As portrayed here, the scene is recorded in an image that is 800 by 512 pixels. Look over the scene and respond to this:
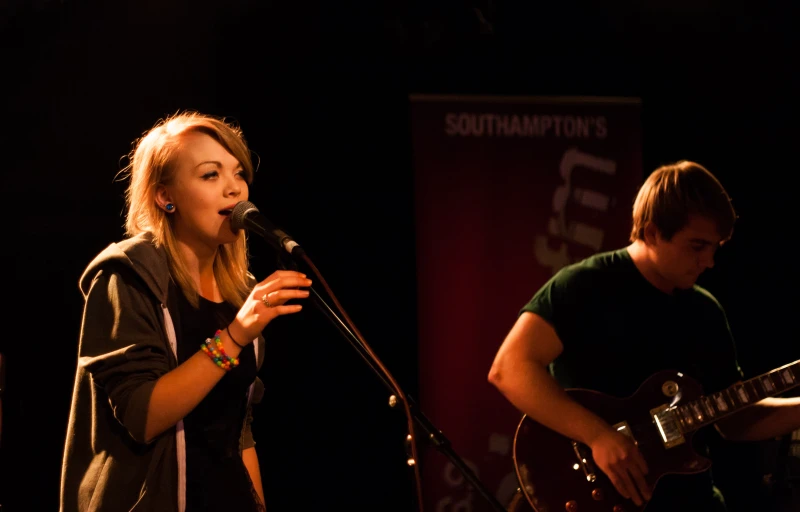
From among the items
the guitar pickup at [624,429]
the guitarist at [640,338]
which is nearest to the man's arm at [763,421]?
Answer: the guitarist at [640,338]

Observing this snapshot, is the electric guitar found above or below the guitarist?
below

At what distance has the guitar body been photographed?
2375 millimetres

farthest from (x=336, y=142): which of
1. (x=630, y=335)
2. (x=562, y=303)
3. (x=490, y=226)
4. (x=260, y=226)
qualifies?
(x=260, y=226)

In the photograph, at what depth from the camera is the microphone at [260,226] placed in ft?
4.64

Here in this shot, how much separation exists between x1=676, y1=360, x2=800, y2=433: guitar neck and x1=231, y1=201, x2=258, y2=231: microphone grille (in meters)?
1.60

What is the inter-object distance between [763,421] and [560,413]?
778mm

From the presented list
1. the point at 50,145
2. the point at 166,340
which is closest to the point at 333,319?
the point at 166,340

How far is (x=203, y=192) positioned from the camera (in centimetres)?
174

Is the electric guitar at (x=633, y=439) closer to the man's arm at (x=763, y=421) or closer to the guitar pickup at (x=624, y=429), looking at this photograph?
the guitar pickup at (x=624, y=429)

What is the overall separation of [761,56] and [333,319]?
3.95m

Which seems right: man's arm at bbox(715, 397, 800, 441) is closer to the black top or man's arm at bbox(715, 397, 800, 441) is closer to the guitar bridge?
the guitar bridge

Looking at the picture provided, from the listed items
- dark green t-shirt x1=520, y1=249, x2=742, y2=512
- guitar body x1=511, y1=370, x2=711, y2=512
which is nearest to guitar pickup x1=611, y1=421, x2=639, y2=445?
guitar body x1=511, y1=370, x2=711, y2=512

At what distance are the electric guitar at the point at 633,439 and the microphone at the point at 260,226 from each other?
4.02ft

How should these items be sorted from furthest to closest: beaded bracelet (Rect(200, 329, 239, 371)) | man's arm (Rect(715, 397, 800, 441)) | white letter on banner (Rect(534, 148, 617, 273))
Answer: white letter on banner (Rect(534, 148, 617, 273)) → man's arm (Rect(715, 397, 800, 441)) → beaded bracelet (Rect(200, 329, 239, 371))
